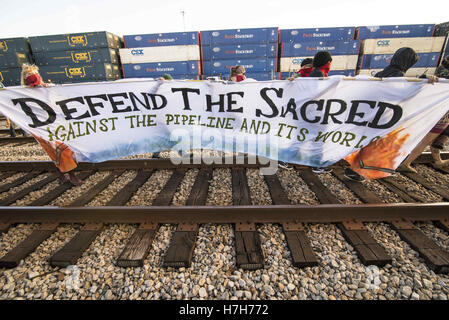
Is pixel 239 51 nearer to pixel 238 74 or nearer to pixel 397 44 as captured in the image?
pixel 397 44

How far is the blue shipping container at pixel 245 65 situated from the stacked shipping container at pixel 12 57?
1456cm

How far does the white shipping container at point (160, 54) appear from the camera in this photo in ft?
55.4

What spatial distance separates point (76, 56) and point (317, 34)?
19.5 metres

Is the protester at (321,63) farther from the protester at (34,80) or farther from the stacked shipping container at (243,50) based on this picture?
the stacked shipping container at (243,50)

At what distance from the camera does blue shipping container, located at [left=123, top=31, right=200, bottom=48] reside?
16.9 m

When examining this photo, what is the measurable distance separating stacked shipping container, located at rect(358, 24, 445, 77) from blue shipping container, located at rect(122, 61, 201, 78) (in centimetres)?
1369

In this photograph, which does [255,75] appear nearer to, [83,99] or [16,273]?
→ [83,99]

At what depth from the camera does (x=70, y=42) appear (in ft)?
54.1

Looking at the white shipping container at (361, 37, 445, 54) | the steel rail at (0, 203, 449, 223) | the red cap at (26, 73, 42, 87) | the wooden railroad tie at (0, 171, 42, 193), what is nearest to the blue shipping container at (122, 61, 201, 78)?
the white shipping container at (361, 37, 445, 54)

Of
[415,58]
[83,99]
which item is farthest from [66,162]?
[415,58]

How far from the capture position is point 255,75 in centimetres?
1733
